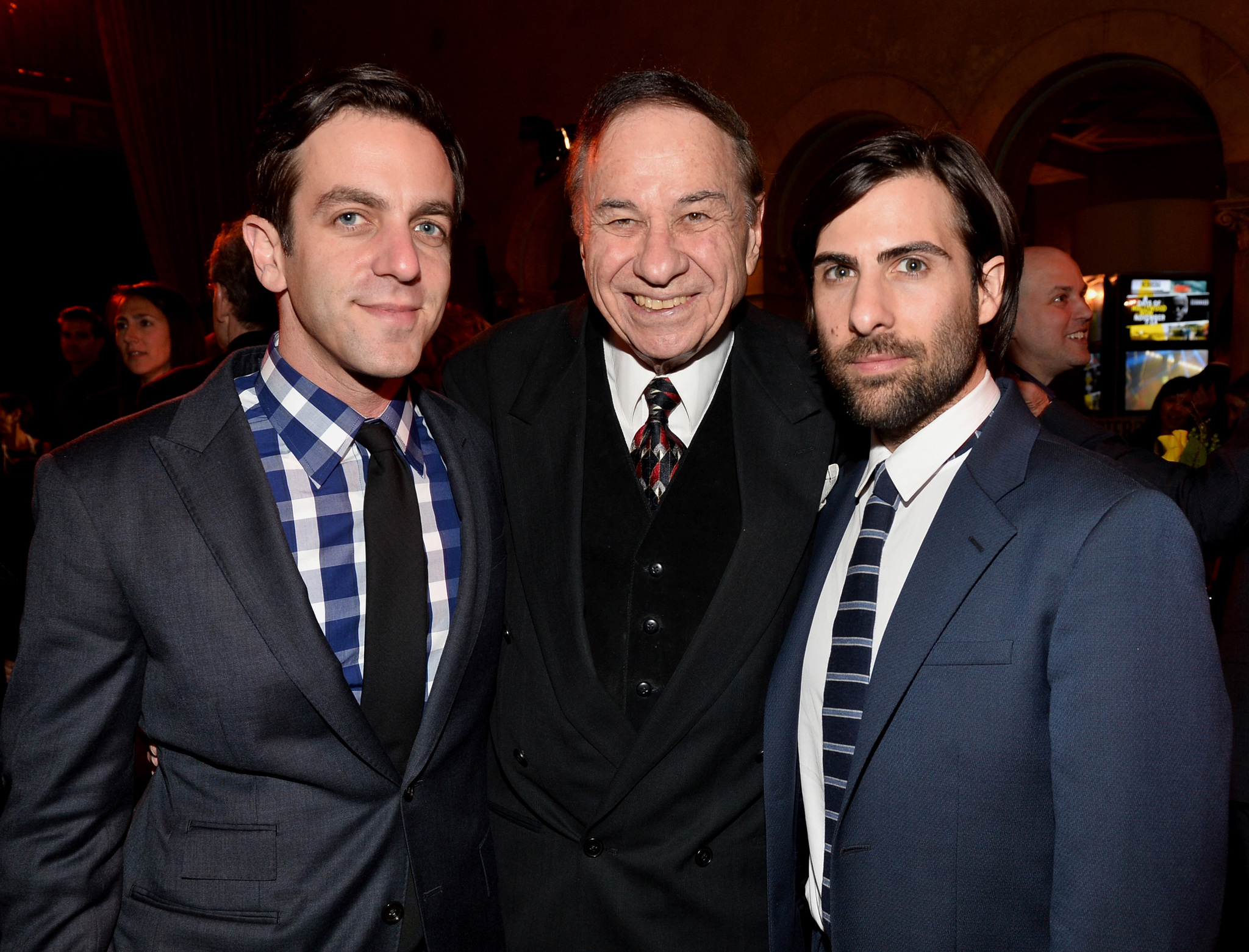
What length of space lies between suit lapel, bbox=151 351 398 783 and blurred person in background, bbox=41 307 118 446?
443 centimetres

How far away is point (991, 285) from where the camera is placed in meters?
1.67

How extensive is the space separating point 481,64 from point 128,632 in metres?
8.95

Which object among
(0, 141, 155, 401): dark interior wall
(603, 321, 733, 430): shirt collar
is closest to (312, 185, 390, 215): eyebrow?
(603, 321, 733, 430): shirt collar

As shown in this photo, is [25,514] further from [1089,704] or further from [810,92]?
[810,92]

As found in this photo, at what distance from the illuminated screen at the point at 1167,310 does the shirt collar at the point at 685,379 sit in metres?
9.72

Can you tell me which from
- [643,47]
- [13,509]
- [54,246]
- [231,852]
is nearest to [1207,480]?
[231,852]

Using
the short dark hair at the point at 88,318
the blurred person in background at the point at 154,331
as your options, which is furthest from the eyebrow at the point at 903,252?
the short dark hair at the point at 88,318

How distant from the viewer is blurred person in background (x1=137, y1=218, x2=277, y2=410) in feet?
9.36

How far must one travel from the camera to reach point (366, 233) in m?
1.46

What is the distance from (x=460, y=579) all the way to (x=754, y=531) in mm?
552

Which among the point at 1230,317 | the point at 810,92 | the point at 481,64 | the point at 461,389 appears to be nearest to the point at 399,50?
the point at 481,64

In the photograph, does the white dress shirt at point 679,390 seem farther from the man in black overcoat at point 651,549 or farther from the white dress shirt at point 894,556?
the white dress shirt at point 894,556

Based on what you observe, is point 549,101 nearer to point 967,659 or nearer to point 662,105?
point 662,105

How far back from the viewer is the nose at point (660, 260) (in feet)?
5.66
